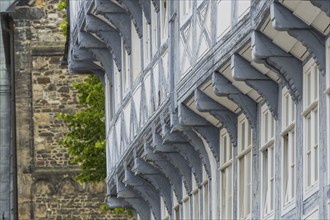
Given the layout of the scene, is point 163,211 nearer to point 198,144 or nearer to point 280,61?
point 198,144

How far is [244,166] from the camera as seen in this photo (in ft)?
84.7

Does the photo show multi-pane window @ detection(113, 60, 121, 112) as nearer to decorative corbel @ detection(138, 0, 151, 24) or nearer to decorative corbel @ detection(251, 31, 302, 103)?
decorative corbel @ detection(138, 0, 151, 24)

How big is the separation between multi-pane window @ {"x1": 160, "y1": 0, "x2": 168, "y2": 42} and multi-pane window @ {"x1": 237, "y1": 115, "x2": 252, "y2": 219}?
143 inches

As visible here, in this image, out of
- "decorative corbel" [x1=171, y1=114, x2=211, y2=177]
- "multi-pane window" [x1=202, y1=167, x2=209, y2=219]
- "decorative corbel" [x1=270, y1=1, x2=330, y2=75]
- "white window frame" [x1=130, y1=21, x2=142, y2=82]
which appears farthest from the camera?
"white window frame" [x1=130, y1=21, x2=142, y2=82]

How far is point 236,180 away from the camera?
2625cm

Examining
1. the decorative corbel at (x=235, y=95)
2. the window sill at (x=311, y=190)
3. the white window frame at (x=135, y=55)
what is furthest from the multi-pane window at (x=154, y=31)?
the window sill at (x=311, y=190)

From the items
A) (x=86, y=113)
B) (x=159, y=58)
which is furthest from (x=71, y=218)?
(x=159, y=58)

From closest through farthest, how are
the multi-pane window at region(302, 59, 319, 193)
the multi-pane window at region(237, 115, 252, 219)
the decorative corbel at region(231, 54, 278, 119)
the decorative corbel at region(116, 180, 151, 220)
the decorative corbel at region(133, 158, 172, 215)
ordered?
the multi-pane window at region(302, 59, 319, 193), the decorative corbel at region(231, 54, 278, 119), the multi-pane window at region(237, 115, 252, 219), the decorative corbel at region(133, 158, 172, 215), the decorative corbel at region(116, 180, 151, 220)

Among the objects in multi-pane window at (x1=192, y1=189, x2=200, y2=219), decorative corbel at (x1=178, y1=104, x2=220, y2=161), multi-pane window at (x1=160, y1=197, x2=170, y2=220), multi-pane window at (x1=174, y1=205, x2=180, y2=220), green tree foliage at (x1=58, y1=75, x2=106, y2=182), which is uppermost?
green tree foliage at (x1=58, y1=75, x2=106, y2=182)

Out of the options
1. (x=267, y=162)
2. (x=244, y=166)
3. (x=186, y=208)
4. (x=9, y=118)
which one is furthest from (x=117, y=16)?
(x=9, y=118)

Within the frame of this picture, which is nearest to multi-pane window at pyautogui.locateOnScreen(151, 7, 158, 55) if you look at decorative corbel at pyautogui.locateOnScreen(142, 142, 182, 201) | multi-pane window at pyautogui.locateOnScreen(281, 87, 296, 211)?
decorative corbel at pyautogui.locateOnScreen(142, 142, 182, 201)

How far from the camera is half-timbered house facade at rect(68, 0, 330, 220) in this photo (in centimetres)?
2173

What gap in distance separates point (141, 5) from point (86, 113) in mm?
15689

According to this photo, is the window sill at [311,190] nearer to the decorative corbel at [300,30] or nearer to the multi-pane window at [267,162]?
the decorative corbel at [300,30]
